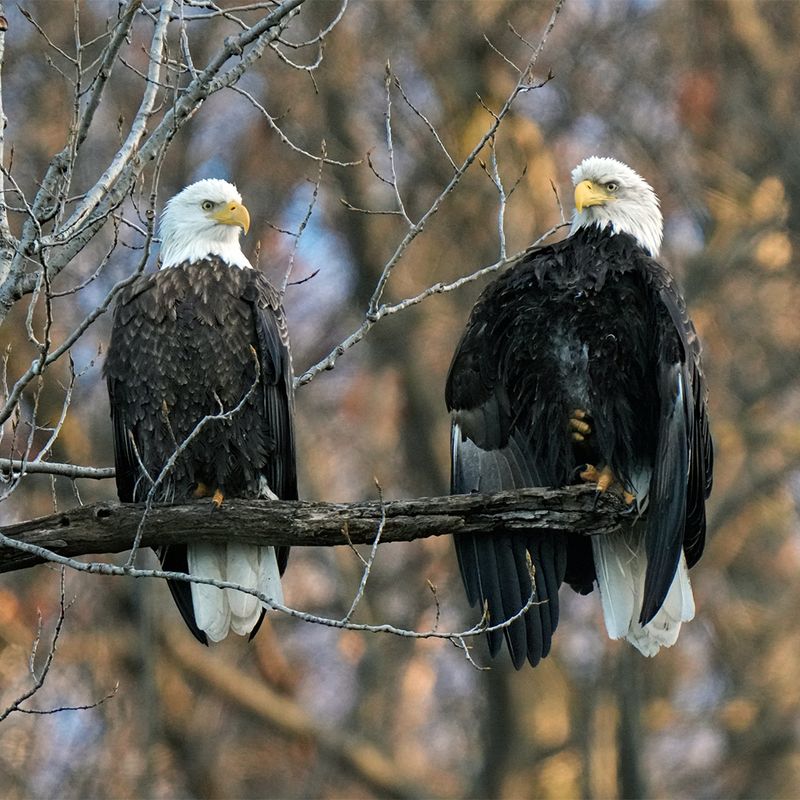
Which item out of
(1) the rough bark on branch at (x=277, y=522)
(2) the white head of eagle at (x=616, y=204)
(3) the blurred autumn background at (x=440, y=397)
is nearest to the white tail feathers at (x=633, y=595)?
(1) the rough bark on branch at (x=277, y=522)

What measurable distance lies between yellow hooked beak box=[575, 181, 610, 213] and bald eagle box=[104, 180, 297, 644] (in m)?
1.24

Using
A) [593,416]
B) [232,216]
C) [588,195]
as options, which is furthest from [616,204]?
[232,216]

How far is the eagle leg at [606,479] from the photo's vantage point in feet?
20.3

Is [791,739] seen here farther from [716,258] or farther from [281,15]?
[281,15]

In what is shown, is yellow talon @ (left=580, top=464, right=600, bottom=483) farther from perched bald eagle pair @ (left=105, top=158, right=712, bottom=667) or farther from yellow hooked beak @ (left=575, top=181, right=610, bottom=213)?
yellow hooked beak @ (left=575, top=181, right=610, bottom=213)

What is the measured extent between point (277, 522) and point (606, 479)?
1419 mm

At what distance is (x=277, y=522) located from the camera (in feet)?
17.6

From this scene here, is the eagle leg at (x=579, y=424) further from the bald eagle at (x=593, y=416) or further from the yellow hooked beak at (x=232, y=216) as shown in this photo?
the yellow hooked beak at (x=232, y=216)

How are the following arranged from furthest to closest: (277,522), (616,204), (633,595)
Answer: (616,204) → (633,595) → (277,522)

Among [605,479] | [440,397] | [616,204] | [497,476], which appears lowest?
[605,479]

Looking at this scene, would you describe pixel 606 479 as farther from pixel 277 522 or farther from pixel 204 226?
pixel 204 226

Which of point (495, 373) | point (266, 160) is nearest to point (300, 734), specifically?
point (266, 160)

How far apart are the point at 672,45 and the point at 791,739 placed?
5.59 meters

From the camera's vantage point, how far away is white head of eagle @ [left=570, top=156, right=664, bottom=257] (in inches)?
257
